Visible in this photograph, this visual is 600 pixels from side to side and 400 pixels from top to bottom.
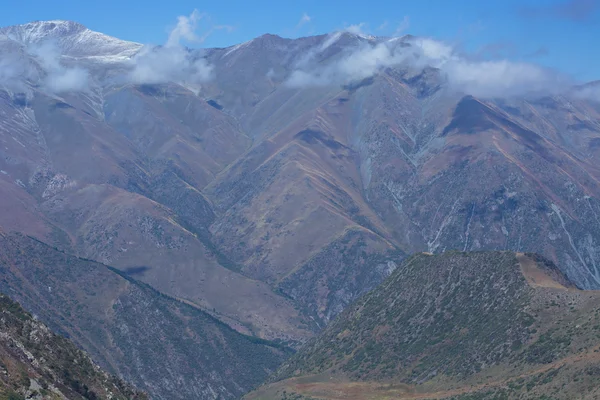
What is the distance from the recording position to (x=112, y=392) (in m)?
145

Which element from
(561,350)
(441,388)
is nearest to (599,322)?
(561,350)

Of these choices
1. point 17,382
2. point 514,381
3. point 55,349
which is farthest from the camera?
point 514,381

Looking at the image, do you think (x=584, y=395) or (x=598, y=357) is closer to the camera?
(x=584, y=395)

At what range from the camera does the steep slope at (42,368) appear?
378 feet

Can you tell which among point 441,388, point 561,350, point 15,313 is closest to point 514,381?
point 561,350

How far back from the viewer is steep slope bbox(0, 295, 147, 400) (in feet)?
378

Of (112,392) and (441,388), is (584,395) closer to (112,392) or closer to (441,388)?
(441,388)

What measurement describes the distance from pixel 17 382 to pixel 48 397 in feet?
16.3

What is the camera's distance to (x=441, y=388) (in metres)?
199

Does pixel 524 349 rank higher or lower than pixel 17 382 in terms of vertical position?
lower

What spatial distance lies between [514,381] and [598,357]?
67.0ft

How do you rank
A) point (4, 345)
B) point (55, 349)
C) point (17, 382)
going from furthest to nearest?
point (55, 349) < point (4, 345) < point (17, 382)

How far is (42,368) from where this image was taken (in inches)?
5128

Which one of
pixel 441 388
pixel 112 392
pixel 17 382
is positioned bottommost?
pixel 441 388
